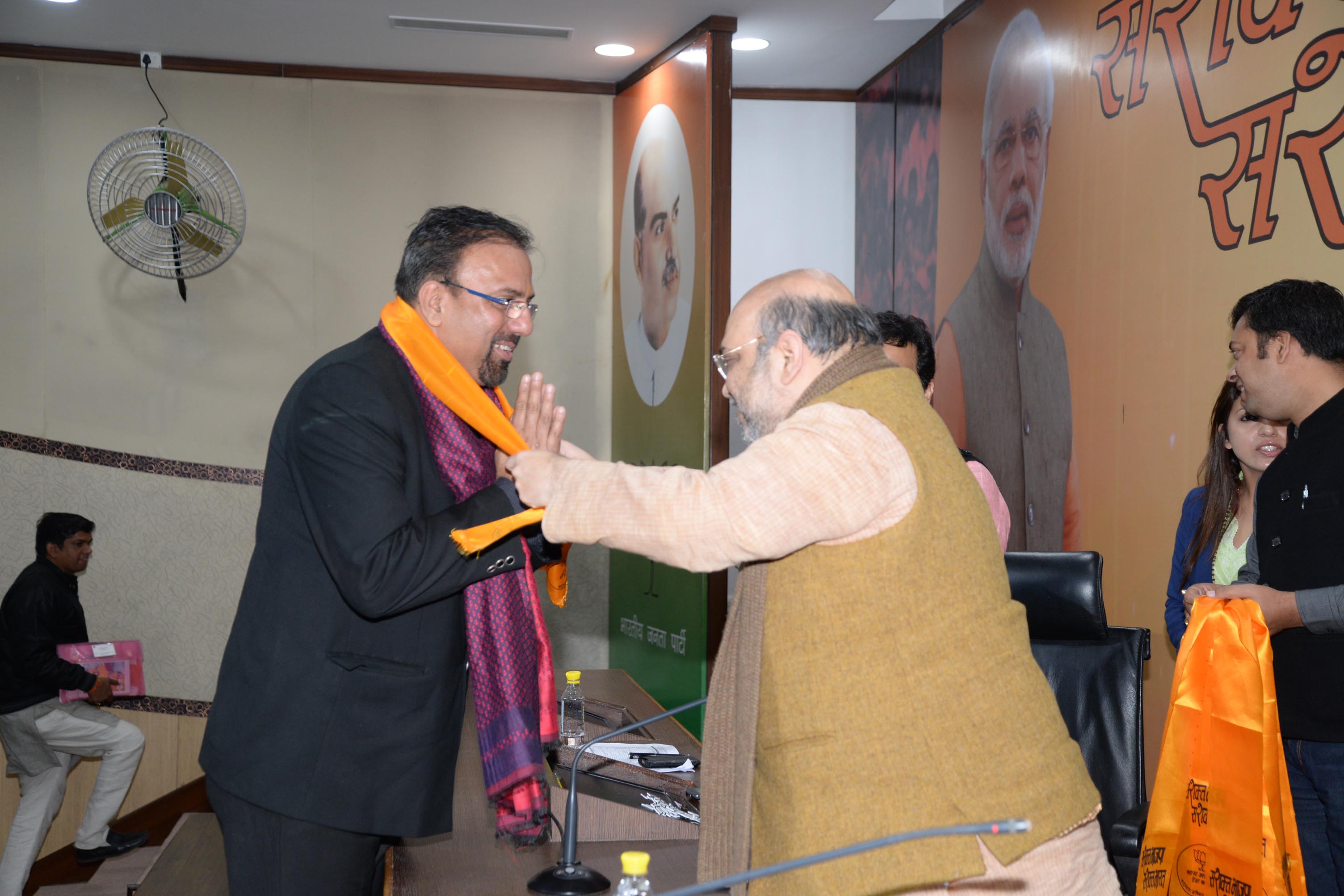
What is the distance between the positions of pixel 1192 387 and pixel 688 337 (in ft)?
7.27

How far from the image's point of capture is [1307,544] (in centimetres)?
208

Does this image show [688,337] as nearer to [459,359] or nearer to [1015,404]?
[1015,404]

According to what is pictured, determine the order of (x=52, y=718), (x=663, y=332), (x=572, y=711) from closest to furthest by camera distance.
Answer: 1. (x=572, y=711)
2. (x=52, y=718)
3. (x=663, y=332)

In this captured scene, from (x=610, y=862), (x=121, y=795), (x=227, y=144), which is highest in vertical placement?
(x=227, y=144)

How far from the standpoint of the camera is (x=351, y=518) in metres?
1.60

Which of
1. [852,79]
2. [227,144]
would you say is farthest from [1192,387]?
[227,144]

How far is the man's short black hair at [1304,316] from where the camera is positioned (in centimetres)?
205

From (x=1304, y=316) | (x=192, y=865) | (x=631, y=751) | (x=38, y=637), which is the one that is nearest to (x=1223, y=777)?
(x=1304, y=316)

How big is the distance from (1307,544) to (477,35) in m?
3.90

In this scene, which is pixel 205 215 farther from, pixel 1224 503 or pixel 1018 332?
pixel 1224 503

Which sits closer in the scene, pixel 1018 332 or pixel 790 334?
pixel 790 334

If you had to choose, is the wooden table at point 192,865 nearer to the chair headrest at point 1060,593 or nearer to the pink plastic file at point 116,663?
the pink plastic file at point 116,663

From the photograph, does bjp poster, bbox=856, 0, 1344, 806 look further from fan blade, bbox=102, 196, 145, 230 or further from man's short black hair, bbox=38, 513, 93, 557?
man's short black hair, bbox=38, 513, 93, 557

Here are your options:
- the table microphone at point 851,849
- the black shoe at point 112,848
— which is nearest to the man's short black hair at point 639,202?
the black shoe at point 112,848
